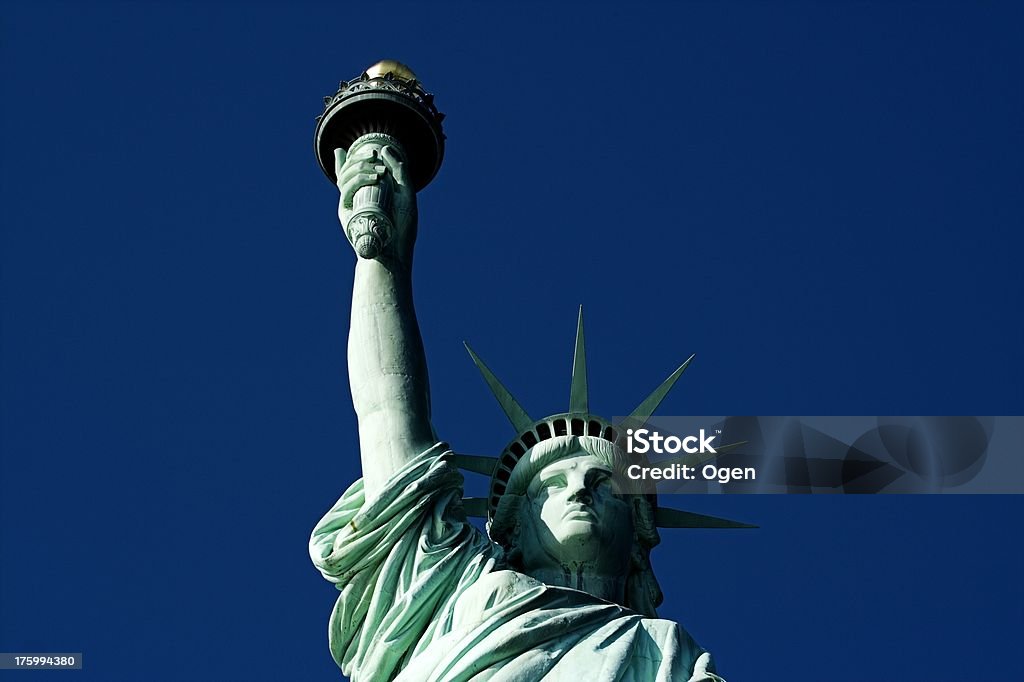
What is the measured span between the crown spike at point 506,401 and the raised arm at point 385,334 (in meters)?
1.25

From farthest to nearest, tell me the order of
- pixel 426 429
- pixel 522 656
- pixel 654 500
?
pixel 654 500
pixel 426 429
pixel 522 656

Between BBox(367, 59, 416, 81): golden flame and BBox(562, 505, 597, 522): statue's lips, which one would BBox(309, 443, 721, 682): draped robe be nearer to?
BBox(562, 505, 597, 522): statue's lips

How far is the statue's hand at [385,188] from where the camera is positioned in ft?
54.3

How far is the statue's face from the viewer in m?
15.8

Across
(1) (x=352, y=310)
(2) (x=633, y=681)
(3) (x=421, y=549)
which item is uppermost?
(1) (x=352, y=310)

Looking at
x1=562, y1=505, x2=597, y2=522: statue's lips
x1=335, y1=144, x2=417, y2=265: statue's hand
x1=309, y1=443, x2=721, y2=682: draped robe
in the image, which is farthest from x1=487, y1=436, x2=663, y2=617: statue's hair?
x1=335, y1=144, x2=417, y2=265: statue's hand

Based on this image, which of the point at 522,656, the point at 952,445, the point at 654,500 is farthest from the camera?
the point at 952,445

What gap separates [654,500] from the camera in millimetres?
16859

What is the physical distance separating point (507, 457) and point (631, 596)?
60.0 inches

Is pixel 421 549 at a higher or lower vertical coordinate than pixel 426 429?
lower

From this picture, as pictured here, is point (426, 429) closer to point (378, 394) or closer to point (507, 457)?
point (378, 394)

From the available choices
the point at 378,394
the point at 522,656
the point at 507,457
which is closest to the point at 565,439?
the point at 507,457

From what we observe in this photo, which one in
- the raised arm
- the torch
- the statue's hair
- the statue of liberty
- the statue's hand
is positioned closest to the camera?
the statue of liberty

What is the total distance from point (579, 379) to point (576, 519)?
1.67 m
